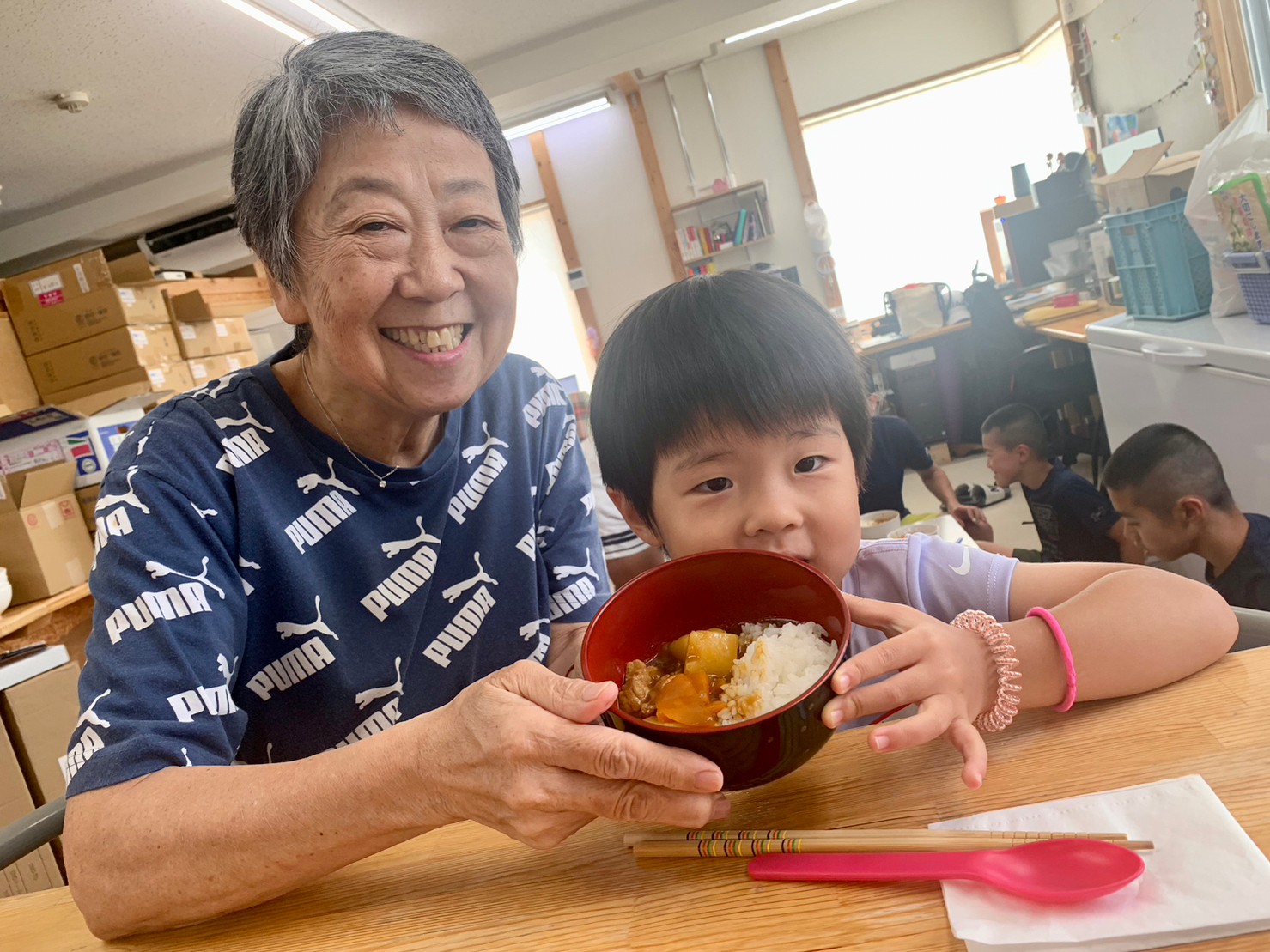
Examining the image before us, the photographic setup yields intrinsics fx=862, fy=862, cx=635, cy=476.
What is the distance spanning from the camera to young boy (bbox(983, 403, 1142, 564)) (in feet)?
9.15

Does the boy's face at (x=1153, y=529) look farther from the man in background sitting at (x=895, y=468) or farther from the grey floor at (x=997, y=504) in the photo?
the grey floor at (x=997, y=504)

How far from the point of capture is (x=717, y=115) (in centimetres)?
782

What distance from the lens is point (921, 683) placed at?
66 centimetres

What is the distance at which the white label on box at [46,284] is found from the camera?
4441mm

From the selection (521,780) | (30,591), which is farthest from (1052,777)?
(30,591)

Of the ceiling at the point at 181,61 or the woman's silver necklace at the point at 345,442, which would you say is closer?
the woman's silver necklace at the point at 345,442

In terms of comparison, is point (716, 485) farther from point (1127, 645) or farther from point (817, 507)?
point (1127, 645)

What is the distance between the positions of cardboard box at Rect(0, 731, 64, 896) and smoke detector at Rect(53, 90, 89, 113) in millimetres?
2995

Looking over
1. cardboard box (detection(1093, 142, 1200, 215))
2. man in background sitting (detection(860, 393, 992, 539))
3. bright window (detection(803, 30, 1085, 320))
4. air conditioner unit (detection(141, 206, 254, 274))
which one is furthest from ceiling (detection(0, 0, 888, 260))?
man in background sitting (detection(860, 393, 992, 539))

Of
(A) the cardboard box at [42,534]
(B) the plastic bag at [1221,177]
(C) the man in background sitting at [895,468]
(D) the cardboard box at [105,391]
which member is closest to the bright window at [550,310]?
(D) the cardboard box at [105,391]

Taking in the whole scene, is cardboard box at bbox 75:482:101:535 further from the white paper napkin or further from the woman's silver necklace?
the white paper napkin

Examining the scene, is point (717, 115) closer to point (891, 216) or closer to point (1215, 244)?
point (891, 216)

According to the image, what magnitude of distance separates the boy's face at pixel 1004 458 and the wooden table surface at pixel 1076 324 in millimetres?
765

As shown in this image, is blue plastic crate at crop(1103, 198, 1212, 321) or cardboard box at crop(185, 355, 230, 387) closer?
blue plastic crate at crop(1103, 198, 1212, 321)
